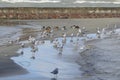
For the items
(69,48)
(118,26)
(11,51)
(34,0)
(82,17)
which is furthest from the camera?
(34,0)

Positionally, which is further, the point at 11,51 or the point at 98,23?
the point at 98,23

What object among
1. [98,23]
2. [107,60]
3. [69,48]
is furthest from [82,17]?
[107,60]

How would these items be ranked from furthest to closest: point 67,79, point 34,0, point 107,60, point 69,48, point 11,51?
point 34,0, point 69,48, point 11,51, point 107,60, point 67,79

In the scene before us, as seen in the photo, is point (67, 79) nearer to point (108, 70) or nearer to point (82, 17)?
point (108, 70)

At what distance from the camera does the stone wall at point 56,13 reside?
1795 inches

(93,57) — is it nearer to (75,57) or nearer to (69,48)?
(75,57)

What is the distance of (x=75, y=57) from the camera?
72.0 feet

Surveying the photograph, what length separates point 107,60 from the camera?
21.0 metres

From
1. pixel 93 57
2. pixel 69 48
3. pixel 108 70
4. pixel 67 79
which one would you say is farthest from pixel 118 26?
pixel 67 79

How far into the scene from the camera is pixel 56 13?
4634cm

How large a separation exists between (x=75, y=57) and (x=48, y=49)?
2357mm

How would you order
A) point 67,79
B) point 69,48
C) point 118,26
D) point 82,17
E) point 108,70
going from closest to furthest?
point 67,79, point 108,70, point 69,48, point 118,26, point 82,17

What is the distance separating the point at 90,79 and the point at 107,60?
4536 mm

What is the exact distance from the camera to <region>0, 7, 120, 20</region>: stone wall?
4559 cm
